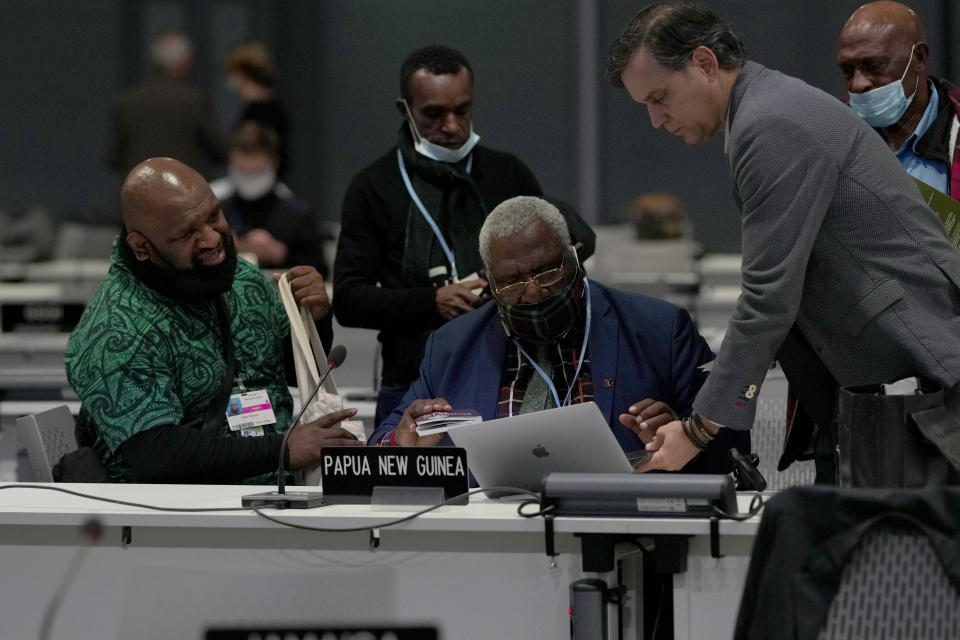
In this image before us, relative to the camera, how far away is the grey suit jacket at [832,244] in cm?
247

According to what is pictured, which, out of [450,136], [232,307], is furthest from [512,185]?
[232,307]

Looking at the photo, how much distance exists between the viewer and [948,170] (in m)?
Answer: 3.42

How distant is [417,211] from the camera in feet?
12.8

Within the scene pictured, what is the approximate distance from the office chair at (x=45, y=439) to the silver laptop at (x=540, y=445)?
126 cm

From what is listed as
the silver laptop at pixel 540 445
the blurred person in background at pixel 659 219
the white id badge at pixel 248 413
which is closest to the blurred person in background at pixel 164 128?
the blurred person in background at pixel 659 219

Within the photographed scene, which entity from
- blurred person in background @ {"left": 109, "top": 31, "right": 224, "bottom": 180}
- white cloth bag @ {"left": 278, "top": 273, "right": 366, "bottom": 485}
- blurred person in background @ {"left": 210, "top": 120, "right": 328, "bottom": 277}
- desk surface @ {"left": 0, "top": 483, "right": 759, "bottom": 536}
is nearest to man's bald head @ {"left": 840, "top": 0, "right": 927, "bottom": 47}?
desk surface @ {"left": 0, "top": 483, "right": 759, "bottom": 536}

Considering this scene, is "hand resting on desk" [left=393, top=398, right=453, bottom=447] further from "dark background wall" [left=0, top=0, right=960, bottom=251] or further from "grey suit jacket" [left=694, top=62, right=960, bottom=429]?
"dark background wall" [left=0, top=0, right=960, bottom=251]

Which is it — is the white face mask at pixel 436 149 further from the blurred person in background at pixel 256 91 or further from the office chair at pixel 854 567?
the blurred person in background at pixel 256 91

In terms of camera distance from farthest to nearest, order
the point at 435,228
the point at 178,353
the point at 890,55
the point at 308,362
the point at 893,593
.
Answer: the point at 435,228
the point at 890,55
the point at 308,362
the point at 178,353
the point at 893,593

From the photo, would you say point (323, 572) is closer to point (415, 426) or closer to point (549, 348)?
point (415, 426)

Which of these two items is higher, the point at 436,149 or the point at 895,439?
the point at 436,149

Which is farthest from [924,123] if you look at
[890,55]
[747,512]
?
[747,512]

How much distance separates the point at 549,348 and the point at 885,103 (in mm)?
1123

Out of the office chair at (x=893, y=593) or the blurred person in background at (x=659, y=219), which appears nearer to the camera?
the office chair at (x=893, y=593)
